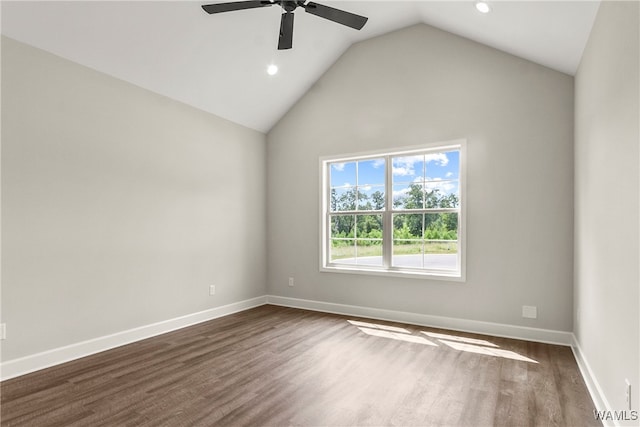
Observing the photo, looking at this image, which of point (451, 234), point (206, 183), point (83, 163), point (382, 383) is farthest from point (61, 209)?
point (451, 234)

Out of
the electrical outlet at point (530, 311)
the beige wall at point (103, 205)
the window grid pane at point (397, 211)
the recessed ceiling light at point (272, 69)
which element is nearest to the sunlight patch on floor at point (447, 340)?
the electrical outlet at point (530, 311)

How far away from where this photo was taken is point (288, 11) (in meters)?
2.73

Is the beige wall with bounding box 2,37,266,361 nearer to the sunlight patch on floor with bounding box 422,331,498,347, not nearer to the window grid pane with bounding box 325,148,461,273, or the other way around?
the window grid pane with bounding box 325,148,461,273

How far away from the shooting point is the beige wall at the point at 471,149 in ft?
11.9

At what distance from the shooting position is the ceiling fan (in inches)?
103

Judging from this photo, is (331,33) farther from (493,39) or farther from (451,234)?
(451,234)

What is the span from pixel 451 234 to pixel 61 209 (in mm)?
3944

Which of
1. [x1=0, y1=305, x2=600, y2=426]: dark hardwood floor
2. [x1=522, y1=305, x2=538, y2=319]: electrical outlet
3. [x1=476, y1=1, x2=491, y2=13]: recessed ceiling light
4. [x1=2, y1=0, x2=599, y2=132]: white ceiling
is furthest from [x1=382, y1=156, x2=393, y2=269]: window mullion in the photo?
[x1=476, y1=1, x2=491, y2=13]: recessed ceiling light

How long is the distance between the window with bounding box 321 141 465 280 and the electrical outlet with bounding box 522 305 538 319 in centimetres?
69

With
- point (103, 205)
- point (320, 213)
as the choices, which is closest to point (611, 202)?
point (320, 213)

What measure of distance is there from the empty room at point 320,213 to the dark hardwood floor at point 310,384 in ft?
0.07

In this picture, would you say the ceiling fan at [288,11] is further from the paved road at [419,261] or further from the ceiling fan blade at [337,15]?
the paved road at [419,261]

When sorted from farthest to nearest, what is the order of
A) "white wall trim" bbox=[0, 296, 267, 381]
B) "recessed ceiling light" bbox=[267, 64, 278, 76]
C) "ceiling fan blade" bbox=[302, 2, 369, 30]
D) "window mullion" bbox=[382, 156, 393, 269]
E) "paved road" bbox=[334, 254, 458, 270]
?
"window mullion" bbox=[382, 156, 393, 269] → "recessed ceiling light" bbox=[267, 64, 278, 76] → "paved road" bbox=[334, 254, 458, 270] → "white wall trim" bbox=[0, 296, 267, 381] → "ceiling fan blade" bbox=[302, 2, 369, 30]

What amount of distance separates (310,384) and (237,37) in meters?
3.39
